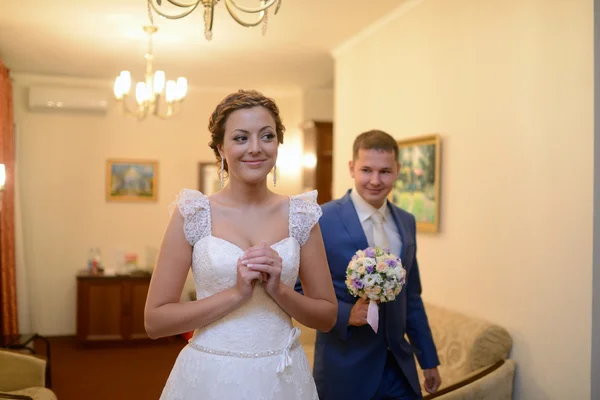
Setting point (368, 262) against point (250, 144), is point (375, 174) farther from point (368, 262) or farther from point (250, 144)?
point (250, 144)

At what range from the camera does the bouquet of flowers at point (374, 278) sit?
2.36 meters

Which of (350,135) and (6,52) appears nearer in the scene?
(350,135)

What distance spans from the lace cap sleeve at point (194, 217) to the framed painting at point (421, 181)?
106 inches

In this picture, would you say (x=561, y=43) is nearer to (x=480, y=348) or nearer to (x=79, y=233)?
(x=480, y=348)

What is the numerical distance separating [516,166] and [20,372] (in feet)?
12.2

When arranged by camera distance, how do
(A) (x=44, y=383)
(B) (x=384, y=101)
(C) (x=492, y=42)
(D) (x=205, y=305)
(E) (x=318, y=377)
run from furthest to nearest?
(B) (x=384, y=101)
(A) (x=44, y=383)
(C) (x=492, y=42)
(E) (x=318, y=377)
(D) (x=205, y=305)

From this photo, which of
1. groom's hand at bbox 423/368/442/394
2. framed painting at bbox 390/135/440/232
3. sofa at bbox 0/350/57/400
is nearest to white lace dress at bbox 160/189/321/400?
groom's hand at bbox 423/368/442/394

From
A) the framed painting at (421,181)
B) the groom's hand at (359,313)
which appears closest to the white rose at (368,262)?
the groom's hand at (359,313)

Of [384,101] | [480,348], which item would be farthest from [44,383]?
[384,101]

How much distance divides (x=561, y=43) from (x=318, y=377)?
2.08 meters

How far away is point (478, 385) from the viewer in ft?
10.7

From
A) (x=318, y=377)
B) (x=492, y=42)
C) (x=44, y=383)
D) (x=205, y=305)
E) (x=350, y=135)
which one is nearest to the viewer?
(x=205, y=305)

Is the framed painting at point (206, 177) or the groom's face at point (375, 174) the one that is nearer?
the groom's face at point (375, 174)

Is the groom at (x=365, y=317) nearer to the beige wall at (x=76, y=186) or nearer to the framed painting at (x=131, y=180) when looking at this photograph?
the beige wall at (x=76, y=186)
